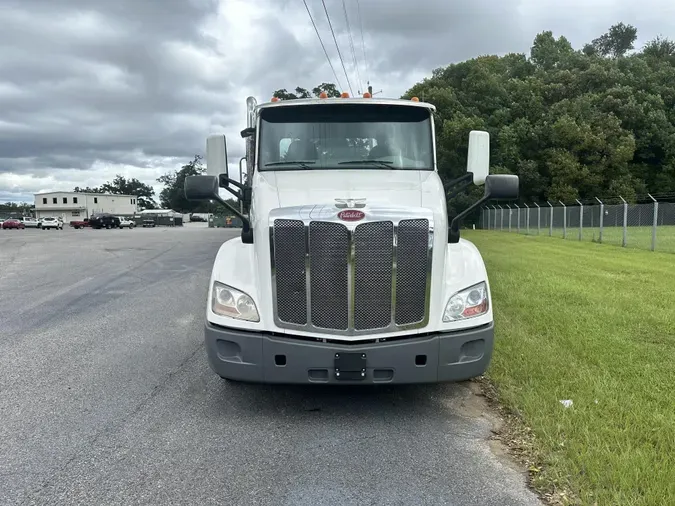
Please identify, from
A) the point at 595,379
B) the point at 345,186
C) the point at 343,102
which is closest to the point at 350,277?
the point at 345,186

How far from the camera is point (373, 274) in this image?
4.09 meters

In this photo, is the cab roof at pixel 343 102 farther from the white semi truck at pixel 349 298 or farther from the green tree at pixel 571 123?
the green tree at pixel 571 123

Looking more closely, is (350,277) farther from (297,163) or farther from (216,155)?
(216,155)

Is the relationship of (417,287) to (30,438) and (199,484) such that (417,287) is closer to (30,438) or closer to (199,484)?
(199,484)

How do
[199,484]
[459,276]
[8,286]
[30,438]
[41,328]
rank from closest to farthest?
[199,484]
[30,438]
[459,276]
[41,328]
[8,286]

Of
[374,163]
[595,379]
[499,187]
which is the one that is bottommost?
[595,379]

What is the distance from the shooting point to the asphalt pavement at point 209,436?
10.7ft

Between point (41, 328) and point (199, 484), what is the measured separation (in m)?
5.23

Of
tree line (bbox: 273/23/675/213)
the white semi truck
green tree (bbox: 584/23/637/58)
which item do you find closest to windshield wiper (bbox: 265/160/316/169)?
the white semi truck

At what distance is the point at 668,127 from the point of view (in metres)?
43.2

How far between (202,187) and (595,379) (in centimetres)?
382

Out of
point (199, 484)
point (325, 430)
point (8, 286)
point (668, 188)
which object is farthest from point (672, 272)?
point (668, 188)

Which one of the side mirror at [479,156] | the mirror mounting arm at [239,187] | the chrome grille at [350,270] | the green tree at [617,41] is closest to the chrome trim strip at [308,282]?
the chrome grille at [350,270]

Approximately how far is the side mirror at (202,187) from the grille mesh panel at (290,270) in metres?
0.95
